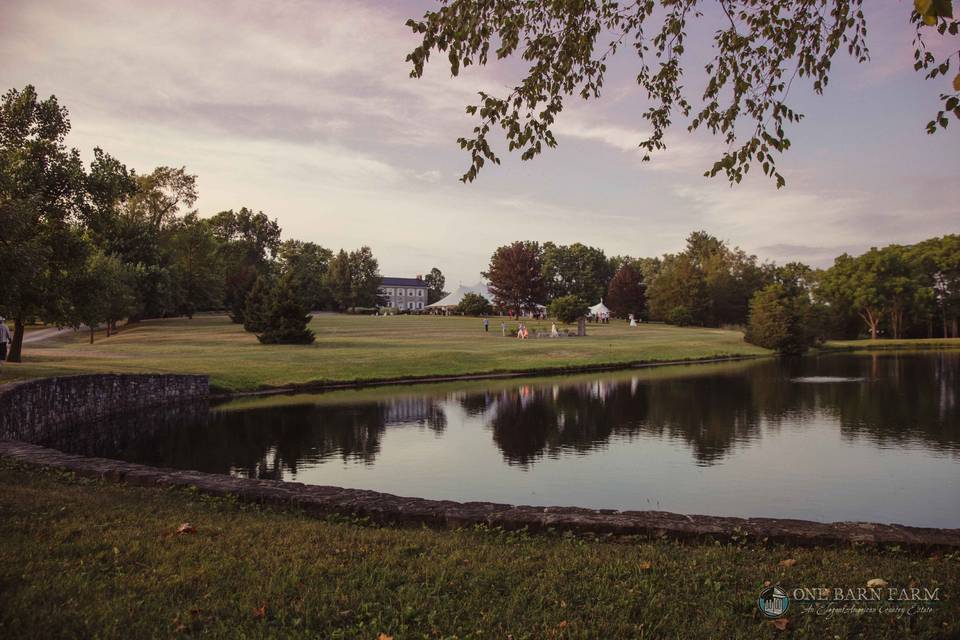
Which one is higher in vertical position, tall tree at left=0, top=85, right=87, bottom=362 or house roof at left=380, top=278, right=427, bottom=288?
house roof at left=380, top=278, right=427, bottom=288

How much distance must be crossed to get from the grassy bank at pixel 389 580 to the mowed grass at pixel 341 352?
1764cm

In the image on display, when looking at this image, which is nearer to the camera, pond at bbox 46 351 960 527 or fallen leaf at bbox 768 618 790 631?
fallen leaf at bbox 768 618 790 631

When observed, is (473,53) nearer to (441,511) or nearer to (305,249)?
(441,511)

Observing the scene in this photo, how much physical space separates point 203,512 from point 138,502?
883mm

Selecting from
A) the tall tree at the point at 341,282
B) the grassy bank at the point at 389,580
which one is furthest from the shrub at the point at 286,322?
the tall tree at the point at 341,282

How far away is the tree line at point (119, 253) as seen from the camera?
63.1 feet

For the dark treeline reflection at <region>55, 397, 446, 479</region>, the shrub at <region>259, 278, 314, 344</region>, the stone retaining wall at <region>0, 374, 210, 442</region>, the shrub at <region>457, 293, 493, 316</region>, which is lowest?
the dark treeline reflection at <region>55, 397, 446, 479</region>

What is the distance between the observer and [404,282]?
165 m

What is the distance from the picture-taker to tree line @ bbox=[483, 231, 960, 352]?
76.5 meters

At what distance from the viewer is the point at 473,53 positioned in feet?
24.6

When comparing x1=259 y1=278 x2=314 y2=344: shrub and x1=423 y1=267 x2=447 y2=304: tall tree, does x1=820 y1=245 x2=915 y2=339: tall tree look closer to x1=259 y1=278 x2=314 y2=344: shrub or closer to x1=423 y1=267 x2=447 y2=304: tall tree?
x1=259 y1=278 x2=314 y2=344: shrub

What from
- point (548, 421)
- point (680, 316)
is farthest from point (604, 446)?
point (680, 316)

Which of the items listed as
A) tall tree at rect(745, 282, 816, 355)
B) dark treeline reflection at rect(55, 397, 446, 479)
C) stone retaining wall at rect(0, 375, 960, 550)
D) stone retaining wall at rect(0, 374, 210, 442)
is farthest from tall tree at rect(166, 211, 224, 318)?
stone retaining wall at rect(0, 375, 960, 550)

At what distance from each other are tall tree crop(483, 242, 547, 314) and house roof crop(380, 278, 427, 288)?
77.1 m
